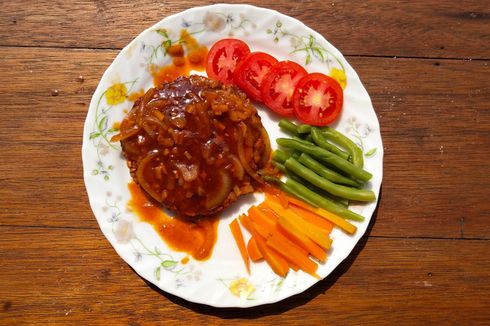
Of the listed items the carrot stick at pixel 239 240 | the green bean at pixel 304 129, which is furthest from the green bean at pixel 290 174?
the carrot stick at pixel 239 240

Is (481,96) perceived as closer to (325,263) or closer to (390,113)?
(390,113)

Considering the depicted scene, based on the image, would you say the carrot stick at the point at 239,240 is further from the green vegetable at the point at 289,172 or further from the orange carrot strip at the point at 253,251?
the green vegetable at the point at 289,172

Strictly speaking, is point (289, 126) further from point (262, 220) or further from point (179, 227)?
point (179, 227)

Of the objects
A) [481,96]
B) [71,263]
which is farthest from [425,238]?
[71,263]

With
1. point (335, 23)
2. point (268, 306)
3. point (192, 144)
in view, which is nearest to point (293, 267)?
point (268, 306)

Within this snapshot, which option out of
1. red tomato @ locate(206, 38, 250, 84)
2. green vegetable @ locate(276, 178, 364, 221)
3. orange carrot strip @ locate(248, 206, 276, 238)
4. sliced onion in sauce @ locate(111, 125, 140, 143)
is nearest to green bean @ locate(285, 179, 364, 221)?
green vegetable @ locate(276, 178, 364, 221)

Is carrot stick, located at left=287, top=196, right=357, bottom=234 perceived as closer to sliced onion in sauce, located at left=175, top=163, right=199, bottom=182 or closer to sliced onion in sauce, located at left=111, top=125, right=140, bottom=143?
sliced onion in sauce, located at left=175, top=163, right=199, bottom=182
